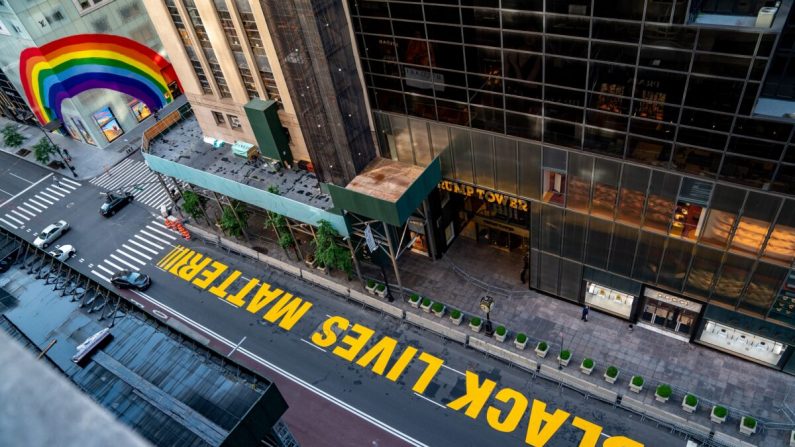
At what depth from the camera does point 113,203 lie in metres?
62.2

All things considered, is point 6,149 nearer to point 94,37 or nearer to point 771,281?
point 94,37

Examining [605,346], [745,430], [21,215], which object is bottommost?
[605,346]

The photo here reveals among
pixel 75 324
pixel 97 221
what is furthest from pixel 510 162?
pixel 97 221

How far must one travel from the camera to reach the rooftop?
157ft

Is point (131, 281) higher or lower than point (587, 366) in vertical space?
higher

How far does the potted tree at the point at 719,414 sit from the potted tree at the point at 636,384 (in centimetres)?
431

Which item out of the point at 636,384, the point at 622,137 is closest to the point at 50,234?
the point at 622,137

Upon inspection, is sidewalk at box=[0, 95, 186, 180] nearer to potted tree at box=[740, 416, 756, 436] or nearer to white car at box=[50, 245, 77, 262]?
white car at box=[50, 245, 77, 262]


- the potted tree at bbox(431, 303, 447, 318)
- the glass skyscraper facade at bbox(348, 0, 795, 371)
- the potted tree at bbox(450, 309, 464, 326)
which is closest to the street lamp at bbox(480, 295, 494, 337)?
the potted tree at bbox(450, 309, 464, 326)

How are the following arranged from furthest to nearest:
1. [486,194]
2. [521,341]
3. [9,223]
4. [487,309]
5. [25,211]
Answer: [25,211]
[9,223]
[486,194]
[521,341]
[487,309]

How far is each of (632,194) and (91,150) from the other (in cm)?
6780

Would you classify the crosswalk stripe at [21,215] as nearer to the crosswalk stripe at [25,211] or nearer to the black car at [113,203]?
the crosswalk stripe at [25,211]

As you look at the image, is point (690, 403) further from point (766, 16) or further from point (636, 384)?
point (766, 16)

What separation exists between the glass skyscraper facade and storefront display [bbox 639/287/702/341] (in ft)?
0.34
